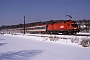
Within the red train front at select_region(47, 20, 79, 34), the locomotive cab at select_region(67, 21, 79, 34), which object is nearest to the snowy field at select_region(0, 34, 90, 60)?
the locomotive cab at select_region(67, 21, 79, 34)

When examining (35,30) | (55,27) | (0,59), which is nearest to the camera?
(0,59)

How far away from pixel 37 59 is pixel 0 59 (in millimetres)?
1892

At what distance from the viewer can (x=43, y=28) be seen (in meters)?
45.4

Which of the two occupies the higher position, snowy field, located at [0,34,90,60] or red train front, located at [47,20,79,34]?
red train front, located at [47,20,79,34]

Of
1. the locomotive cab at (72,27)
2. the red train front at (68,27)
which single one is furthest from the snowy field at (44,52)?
the red train front at (68,27)

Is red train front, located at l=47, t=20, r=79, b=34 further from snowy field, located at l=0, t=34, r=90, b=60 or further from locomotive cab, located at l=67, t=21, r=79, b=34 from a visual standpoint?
snowy field, located at l=0, t=34, r=90, b=60

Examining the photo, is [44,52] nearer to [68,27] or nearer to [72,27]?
[72,27]

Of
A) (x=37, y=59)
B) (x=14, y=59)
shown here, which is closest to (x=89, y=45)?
(x=37, y=59)

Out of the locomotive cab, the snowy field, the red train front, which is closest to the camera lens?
the snowy field

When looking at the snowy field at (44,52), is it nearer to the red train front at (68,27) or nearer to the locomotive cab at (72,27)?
the locomotive cab at (72,27)

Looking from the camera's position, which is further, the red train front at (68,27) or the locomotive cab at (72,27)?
the red train front at (68,27)

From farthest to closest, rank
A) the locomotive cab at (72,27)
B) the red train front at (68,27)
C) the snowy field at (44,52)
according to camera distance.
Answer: the red train front at (68,27) < the locomotive cab at (72,27) < the snowy field at (44,52)

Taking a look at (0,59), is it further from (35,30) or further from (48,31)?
(35,30)

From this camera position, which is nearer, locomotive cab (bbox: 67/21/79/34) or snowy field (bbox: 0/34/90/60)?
snowy field (bbox: 0/34/90/60)
